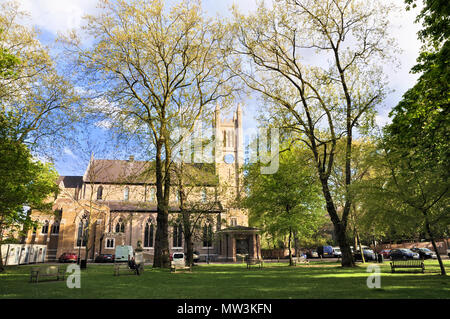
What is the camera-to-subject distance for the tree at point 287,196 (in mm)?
27641

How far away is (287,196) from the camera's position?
28.8 meters

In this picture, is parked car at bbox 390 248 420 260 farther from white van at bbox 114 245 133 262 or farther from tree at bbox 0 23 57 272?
tree at bbox 0 23 57 272

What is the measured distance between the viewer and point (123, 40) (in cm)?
2170

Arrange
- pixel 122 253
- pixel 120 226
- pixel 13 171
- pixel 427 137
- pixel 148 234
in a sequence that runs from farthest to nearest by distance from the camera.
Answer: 1. pixel 148 234
2. pixel 120 226
3. pixel 122 253
4. pixel 13 171
5. pixel 427 137

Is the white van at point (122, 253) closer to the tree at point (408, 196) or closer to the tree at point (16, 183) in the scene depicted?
the tree at point (16, 183)

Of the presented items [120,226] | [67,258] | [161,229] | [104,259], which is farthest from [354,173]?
[67,258]

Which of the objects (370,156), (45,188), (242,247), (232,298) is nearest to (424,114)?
(370,156)

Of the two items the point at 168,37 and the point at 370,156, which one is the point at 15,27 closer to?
the point at 168,37

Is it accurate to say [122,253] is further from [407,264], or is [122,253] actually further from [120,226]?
[407,264]

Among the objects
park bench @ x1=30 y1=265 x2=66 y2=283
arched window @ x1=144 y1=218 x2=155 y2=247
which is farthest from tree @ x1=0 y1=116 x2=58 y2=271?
arched window @ x1=144 y1=218 x2=155 y2=247

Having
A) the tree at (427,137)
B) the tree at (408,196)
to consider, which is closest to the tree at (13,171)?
the tree at (427,137)

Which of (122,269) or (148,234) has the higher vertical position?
(148,234)

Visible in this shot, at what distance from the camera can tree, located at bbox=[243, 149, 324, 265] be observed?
90.7 ft

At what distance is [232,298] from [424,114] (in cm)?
1258
